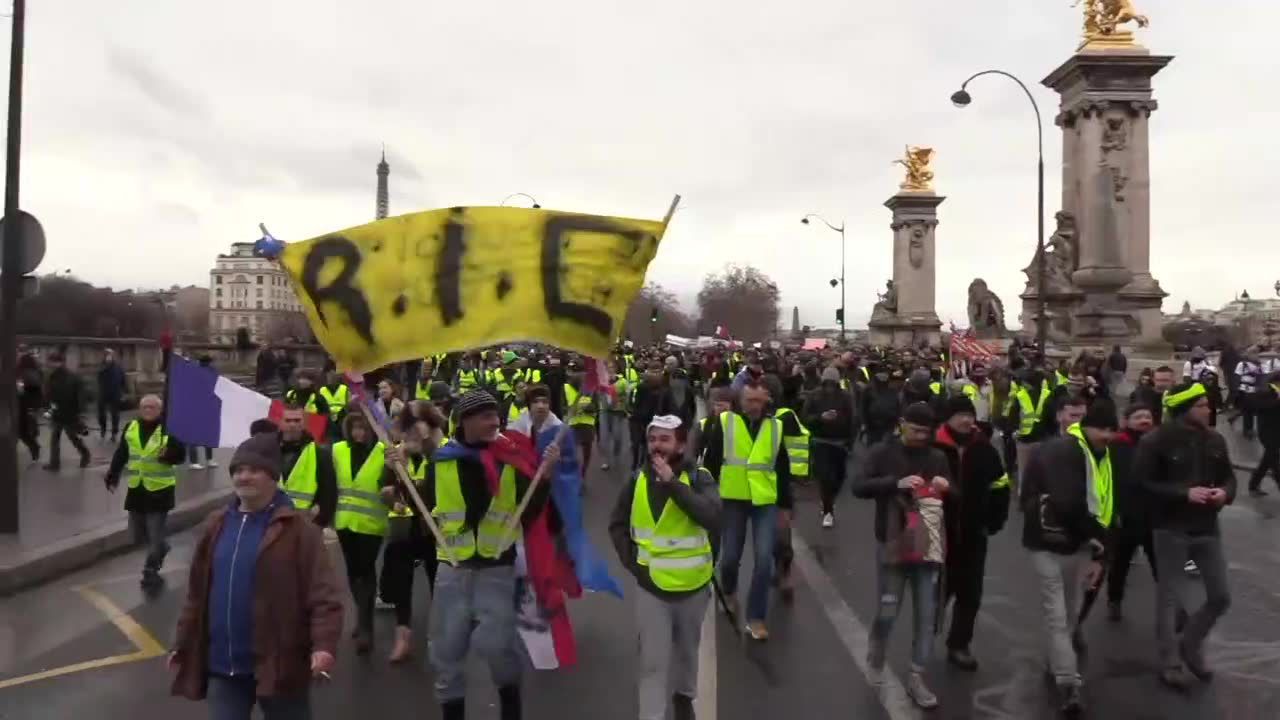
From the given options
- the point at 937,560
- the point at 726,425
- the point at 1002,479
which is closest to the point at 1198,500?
the point at 1002,479

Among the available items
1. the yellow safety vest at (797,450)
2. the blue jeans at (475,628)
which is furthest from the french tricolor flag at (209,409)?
the blue jeans at (475,628)

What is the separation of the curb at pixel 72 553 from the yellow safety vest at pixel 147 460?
1.20 meters

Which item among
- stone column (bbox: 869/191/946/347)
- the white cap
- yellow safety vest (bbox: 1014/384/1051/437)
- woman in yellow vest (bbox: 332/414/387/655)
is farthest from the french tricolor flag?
stone column (bbox: 869/191/946/347)

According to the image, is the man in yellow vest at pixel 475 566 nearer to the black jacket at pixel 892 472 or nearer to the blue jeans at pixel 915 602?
the black jacket at pixel 892 472

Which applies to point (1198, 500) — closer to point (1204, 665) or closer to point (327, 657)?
point (1204, 665)

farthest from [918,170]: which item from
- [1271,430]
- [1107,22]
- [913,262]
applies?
[1271,430]

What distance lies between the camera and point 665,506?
5.27 meters

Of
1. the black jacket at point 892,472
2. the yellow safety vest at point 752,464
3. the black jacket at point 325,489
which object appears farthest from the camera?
the yellow safety vest at point 752,464

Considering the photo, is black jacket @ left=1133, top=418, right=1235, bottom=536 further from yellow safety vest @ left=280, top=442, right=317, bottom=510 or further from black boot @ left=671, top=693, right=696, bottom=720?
yellow safety vest @ left=280, top=442, right=317, bottom=510

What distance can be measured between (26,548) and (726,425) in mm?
6278

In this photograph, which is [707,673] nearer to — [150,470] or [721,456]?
[721,456]

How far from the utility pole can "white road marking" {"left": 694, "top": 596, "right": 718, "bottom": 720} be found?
6.83 metres

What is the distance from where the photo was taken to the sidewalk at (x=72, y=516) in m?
9.17

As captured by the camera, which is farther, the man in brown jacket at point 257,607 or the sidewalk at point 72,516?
the sidewalk at point 72,516
